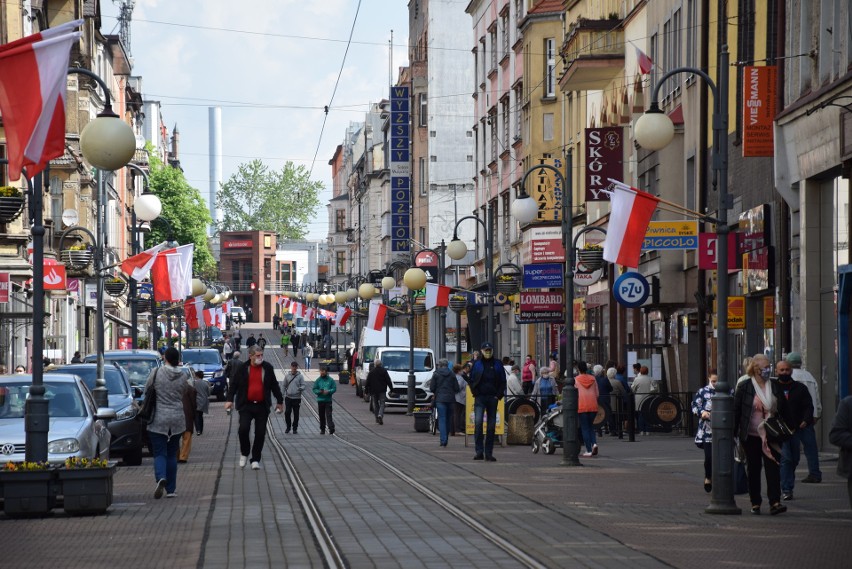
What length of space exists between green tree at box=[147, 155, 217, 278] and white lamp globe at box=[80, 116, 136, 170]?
316 ft

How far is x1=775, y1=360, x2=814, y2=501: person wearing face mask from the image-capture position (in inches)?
678

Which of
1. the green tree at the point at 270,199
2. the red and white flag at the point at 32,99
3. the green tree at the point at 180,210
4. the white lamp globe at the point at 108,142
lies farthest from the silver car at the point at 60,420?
the green tree at the point at 270,199

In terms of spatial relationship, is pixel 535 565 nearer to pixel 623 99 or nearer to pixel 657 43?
pixel 657 43

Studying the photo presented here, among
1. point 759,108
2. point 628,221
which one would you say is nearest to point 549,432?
point 759,108

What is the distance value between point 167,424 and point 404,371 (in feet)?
105

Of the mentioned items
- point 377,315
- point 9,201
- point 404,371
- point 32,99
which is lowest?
point 404,371

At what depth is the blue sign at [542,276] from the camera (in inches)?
1475

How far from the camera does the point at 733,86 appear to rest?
32.1 meters

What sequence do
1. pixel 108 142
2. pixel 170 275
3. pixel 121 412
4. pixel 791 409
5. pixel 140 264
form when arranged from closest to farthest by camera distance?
pixel 108 142, pixel 791 409, pixel 121 412, pixel 140 264, pixel 170 275

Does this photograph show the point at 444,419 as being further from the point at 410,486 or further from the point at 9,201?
the point at 410,486

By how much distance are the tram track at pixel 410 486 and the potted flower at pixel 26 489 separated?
264cm

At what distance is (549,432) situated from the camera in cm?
2844

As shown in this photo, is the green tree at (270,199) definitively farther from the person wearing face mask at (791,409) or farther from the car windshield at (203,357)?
the person wearing face mask at (791,409)

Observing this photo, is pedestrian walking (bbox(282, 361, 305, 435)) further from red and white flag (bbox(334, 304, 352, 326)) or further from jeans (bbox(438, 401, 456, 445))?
red and white flag (bbox(334, 304, 352, 326))
